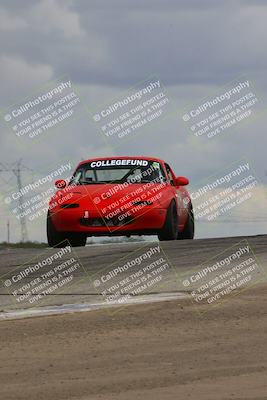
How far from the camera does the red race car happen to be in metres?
20.0

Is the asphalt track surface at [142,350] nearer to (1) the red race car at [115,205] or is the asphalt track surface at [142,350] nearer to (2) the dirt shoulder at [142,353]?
(2) the dirt shoulder at [142,353]

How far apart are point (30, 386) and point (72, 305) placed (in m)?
4.12

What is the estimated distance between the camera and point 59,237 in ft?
67.8

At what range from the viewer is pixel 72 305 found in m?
13.9

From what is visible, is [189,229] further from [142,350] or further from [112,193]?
[142,350]

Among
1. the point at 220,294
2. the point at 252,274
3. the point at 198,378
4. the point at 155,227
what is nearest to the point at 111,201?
the point at 155,227

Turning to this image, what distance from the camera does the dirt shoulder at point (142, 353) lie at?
9672mm

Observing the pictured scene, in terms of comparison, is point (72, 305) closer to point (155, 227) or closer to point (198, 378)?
point (198, 378)

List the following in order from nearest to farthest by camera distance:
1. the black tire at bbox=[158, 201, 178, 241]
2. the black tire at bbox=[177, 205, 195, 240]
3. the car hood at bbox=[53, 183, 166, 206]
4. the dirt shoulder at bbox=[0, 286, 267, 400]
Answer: the dirt shoulder at bbox=[0, 286, 267, 400], the car hood at bbox=[53, 183, 166, 206], the black tire at bbox=[158, 201, 178, 241], the black tire at bbox=[177, 205, 195, 240]

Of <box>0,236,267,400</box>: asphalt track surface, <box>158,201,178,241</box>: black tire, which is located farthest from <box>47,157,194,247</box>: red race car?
<box>0,236,267,400</box>: asphalt track surface

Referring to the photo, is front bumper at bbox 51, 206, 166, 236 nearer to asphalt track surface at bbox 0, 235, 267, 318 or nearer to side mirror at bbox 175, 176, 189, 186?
asphalt track surface at bbox 0, 235, 267, 318

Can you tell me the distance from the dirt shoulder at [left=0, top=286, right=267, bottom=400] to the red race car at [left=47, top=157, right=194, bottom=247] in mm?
6147

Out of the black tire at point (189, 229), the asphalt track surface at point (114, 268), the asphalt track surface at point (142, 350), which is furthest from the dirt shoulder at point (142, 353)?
the black tire at point (189, 229)

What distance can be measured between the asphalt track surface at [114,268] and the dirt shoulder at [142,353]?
3.08 feet
